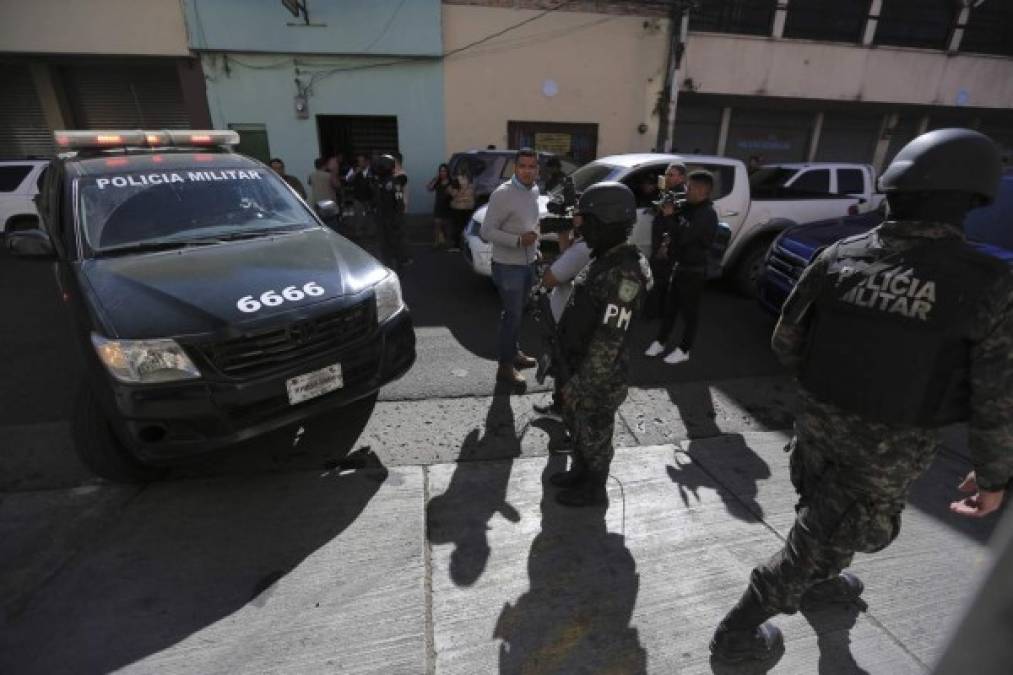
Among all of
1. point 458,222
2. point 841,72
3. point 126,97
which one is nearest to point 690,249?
point 458,222

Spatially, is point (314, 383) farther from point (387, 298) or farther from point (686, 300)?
point (686, 300)

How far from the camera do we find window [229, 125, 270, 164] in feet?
37.1

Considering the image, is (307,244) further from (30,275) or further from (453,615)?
(30,275)

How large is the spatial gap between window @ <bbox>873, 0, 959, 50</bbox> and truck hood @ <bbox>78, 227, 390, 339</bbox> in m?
15.9

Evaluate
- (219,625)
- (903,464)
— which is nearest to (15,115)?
(219,625)

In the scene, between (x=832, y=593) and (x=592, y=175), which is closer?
(x=832, y=593)

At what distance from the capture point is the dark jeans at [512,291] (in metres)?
3.81

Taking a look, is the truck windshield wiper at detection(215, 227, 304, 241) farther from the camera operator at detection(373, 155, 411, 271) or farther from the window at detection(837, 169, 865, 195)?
the window at detection(837, 169, 865, 195)

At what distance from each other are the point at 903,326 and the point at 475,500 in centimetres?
212

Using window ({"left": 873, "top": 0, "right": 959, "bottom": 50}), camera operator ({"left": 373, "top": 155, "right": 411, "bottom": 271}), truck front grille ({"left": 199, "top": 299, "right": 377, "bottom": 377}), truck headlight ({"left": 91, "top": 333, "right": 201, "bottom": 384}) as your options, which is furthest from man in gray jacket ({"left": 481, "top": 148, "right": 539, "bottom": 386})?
window ({"left": 873, "top": 0, "right": 959, "bottom": 50})

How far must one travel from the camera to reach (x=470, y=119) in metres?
11.7

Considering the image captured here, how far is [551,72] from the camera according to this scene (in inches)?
456

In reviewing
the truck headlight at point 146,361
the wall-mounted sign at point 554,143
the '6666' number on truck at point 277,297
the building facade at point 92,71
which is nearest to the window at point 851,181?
the wall-mounted sign at point 554,143

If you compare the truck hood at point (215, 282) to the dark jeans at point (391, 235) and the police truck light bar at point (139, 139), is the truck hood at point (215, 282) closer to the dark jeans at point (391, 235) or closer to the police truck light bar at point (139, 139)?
the police truck light bar at point (139, 139)
